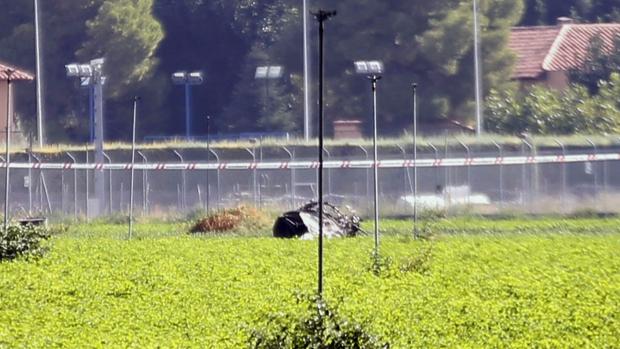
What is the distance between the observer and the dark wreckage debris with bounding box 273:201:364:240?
31.9 metres

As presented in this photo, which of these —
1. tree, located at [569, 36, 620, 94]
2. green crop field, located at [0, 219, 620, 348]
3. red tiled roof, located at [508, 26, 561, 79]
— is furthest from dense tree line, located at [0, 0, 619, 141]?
green crop field, located at [0, 219, 620, 348]

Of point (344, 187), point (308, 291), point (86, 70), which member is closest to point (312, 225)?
point (344, 187)

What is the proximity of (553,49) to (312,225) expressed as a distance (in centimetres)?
3225

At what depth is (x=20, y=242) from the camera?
80.8ft

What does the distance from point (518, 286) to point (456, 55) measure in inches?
1587

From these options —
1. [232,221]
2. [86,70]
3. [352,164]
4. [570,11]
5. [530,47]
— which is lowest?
[232,221]

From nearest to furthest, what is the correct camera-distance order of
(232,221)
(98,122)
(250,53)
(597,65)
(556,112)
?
(232,221) < (98,122) < (556,112) < (597,65) < (250,53)

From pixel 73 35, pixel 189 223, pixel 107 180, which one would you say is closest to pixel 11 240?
pixel 189 223

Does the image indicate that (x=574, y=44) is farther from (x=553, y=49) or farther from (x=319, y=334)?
(x=319, y=334)

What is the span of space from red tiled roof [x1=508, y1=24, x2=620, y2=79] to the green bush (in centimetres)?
3939

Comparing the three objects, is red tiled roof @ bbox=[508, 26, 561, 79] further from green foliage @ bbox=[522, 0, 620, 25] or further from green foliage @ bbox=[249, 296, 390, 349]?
green foliage @ bbox=[249, 296, 390, 349]

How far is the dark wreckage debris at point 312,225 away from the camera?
31.9m

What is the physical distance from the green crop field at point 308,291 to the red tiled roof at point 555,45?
3347 centimetres

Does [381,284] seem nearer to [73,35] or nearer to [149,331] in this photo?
[149,331]
